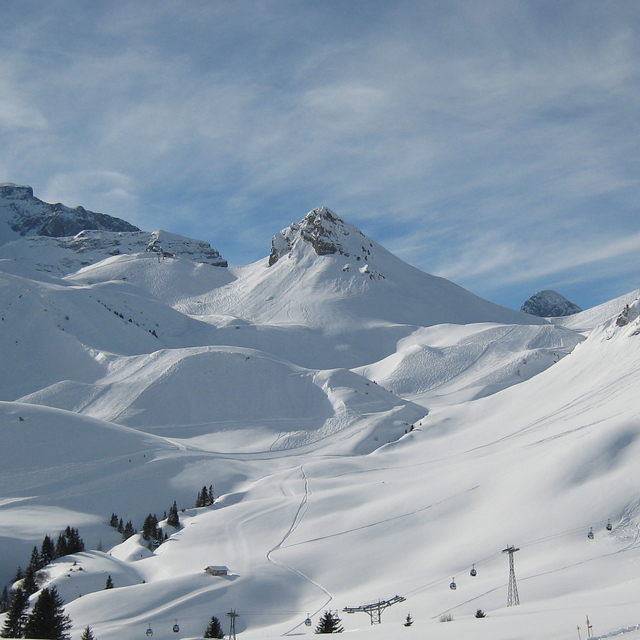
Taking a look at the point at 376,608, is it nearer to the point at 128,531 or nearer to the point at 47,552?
the point at 47,552

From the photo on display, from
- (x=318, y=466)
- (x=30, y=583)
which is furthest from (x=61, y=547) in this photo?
(x=318, y=466)

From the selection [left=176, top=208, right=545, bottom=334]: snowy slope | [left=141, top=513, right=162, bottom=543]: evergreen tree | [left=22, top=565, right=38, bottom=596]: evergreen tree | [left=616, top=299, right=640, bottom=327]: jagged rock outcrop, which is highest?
[left=176, top=208, right=545, bottom=334]: snowy slope

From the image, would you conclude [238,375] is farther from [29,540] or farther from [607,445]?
[607,445]

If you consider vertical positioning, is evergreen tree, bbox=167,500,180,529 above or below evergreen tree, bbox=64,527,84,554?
above

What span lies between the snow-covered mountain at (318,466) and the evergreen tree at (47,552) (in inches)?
63.5

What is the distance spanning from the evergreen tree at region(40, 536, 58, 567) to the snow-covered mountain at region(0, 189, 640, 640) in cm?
161

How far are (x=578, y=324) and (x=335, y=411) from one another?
9455cm

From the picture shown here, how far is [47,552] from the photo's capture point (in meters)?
57.1

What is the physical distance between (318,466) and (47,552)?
99.7 ft

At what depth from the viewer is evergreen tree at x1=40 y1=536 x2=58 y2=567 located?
5556cm

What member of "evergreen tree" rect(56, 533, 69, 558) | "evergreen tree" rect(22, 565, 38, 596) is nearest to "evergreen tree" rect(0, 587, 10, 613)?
"evergreen tree" rect(22, 565, 38, 596)

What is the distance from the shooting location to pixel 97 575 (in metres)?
51.5

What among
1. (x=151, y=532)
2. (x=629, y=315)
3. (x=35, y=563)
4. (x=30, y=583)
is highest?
(x=629, y=315)

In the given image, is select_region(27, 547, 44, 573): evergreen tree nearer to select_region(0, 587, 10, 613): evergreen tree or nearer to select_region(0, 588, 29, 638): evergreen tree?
select_region(0, 587, 10, 613): evergreen tree
